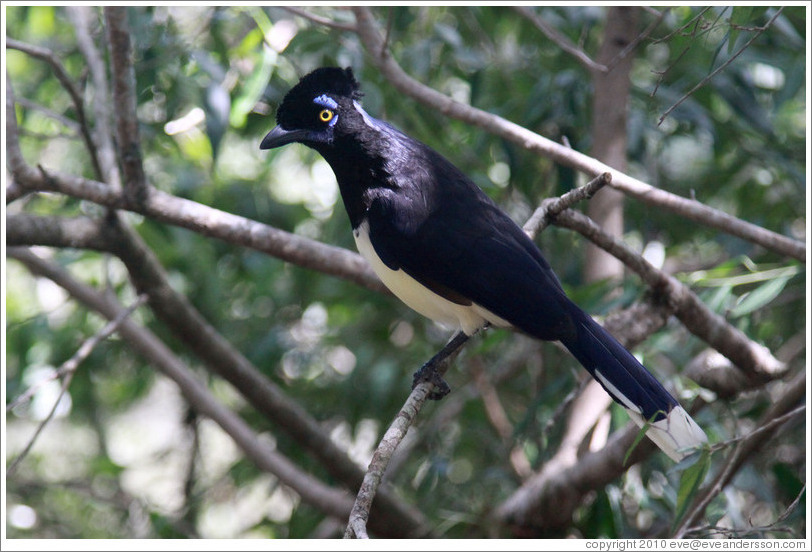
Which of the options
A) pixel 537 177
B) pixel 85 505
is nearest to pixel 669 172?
pixel 537 177

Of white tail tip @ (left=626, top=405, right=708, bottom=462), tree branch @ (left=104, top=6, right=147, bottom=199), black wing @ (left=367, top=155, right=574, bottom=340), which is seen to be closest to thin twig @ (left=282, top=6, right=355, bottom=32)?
tree branch @ (left=104, top=6, right=147, bottom=199)

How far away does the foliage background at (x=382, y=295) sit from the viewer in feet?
12.3

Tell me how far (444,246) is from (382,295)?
60.3 inches

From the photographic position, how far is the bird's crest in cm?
308

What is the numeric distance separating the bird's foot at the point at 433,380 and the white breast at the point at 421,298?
7.6 inches

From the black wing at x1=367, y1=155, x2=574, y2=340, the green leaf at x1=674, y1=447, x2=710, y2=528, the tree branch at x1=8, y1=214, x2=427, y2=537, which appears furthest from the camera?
the tree branch at x1=8, y1=214, x2=427, y2=537

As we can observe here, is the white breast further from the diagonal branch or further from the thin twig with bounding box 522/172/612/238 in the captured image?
the thin twig with bounding box 522/172/612/238

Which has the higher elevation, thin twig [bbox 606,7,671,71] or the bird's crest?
thin twig [bbox 606,7,671,71]

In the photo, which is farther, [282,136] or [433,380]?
[282,136]

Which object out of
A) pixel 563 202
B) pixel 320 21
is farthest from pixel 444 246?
pixel 320 21

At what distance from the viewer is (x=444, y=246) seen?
2924mm

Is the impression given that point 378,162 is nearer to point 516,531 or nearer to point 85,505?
point 516,531

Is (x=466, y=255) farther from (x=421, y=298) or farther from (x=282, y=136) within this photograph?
(x=282, y=136)

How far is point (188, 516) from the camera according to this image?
187 inches
